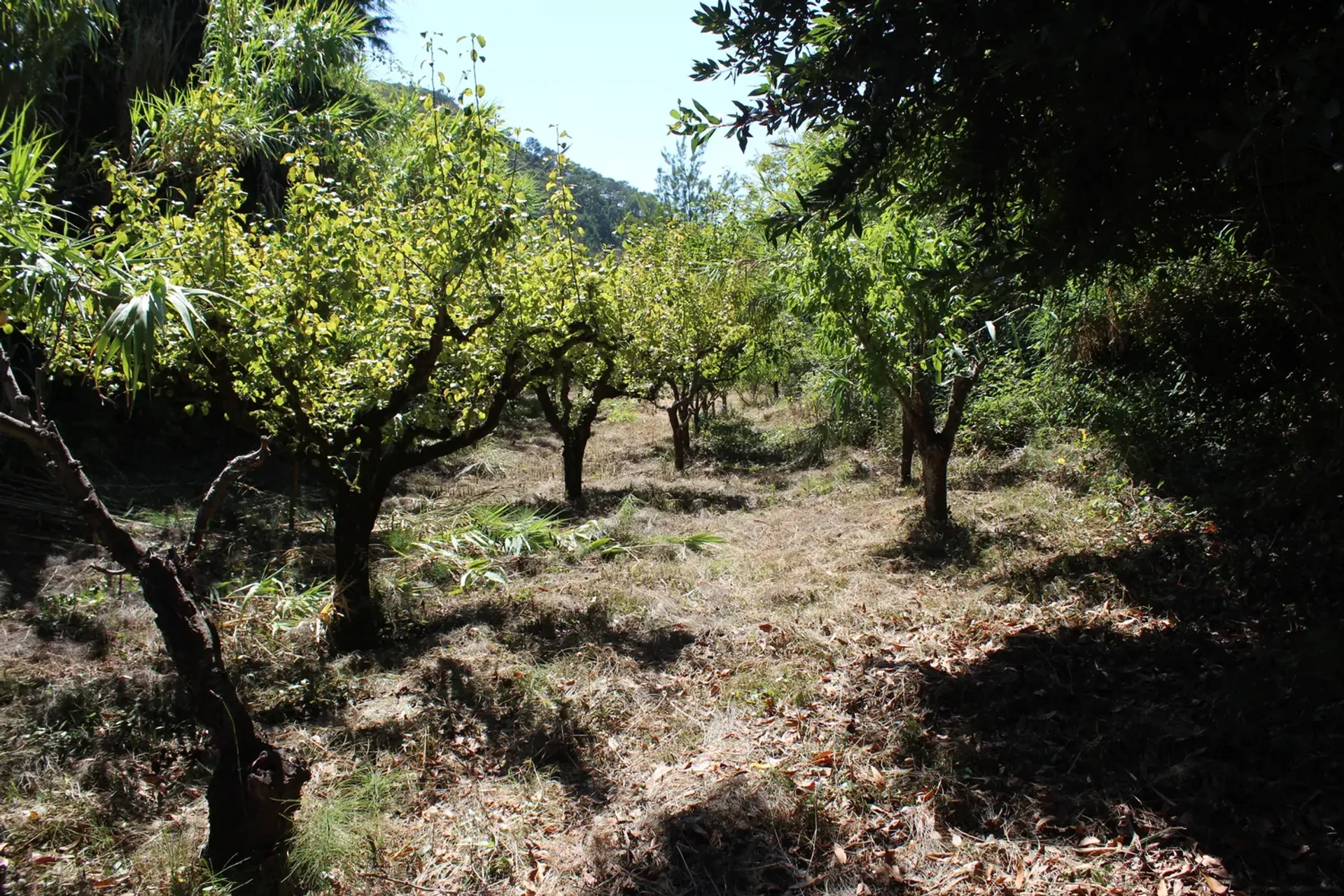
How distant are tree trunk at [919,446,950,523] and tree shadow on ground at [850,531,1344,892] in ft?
7.99

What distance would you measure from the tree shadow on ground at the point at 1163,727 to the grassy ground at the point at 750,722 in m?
0.01

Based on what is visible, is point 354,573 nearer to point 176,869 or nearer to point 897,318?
point 176,869

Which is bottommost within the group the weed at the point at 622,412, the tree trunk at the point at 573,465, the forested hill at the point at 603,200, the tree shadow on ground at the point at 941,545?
the tree shadow on ground at the point at 941,545

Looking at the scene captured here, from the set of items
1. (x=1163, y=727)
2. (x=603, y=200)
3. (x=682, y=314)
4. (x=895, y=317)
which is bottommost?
(x=1163, y=727)

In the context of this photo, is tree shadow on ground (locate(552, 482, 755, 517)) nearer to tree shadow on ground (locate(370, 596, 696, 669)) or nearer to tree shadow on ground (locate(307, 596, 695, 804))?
tree shadow on ground (locate(370, 596, 696, 669))

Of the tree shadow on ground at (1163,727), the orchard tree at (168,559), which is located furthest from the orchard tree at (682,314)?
the orchard tree at (168,559)

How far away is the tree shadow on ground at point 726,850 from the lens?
3193 millimetres

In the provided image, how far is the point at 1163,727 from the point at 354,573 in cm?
482

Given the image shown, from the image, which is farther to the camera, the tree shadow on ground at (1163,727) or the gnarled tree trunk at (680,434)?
the gnarled tree trunk at (680,434)

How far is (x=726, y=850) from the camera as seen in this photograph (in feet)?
11.0

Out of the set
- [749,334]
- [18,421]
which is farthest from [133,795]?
[749,334]

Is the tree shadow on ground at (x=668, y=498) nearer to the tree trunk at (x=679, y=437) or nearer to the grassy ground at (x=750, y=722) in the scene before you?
the tree trunk at (x=679, y=437)

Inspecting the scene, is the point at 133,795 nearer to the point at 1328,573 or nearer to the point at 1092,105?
the point at 1092,105

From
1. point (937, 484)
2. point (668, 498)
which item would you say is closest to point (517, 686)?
point (937, 484)
